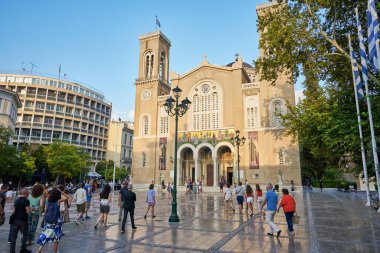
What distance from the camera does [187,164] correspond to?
4412 centimetres

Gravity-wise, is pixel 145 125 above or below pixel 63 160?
above

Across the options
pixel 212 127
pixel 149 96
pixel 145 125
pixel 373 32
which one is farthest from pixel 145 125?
pixel 373 32

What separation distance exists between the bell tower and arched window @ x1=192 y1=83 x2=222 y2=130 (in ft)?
23.3

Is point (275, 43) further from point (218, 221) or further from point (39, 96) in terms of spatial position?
point (39, 96)

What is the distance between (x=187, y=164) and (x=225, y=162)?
6362 mm

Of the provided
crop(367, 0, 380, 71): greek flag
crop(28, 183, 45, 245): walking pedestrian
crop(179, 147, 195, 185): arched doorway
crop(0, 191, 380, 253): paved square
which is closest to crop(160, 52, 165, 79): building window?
crop(179, 147, 195, 185): arched doorway

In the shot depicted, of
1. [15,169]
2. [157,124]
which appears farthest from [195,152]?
[15,169]

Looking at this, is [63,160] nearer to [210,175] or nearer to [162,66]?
[210,175]

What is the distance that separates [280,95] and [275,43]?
2225cm

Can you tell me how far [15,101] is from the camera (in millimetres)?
37469

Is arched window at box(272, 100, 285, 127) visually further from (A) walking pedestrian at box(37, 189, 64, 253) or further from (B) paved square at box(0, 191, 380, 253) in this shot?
(A) walking pedestrian at box(37, 189, 64, 253)

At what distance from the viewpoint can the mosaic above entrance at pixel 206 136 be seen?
39047mm

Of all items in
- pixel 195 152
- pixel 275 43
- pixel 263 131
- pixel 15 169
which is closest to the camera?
pixel 275 43

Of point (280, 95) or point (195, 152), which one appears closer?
point (280, 95)
